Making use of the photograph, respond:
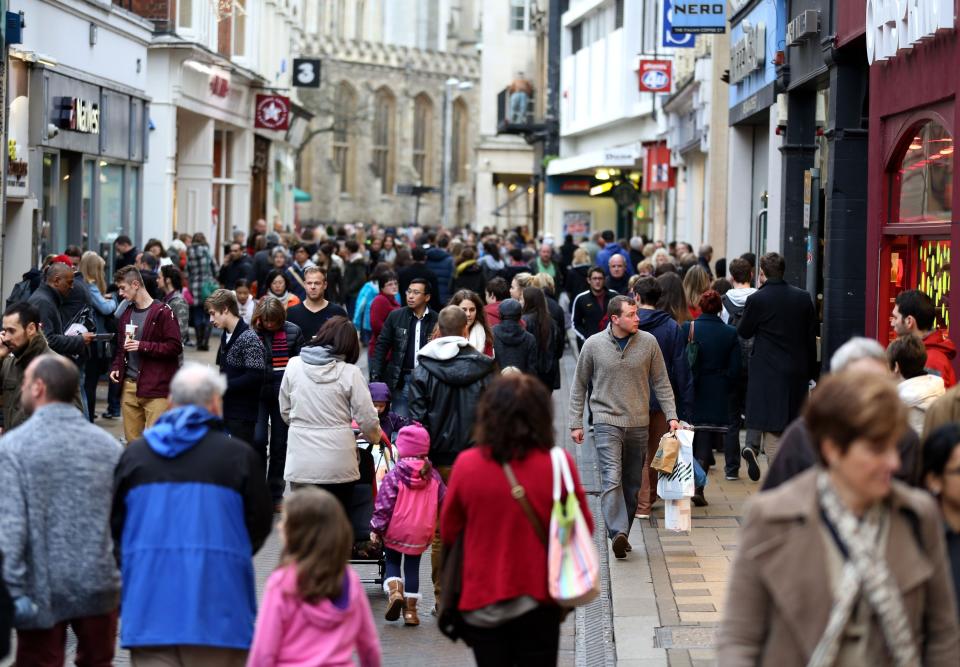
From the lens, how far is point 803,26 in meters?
16.6

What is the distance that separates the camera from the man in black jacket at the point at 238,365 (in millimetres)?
11773

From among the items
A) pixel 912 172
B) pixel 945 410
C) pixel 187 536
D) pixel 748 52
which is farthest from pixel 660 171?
pixel 187 536

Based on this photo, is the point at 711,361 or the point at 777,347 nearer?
the point at 711,361

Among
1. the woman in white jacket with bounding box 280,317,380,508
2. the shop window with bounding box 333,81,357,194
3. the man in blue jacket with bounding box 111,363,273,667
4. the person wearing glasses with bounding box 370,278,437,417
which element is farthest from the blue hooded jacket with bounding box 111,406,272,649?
the shop window with bounding box 333,81,357,194

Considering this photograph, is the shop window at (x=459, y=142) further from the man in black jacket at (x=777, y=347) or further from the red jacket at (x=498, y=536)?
the red jacket at (x=498, y=536)

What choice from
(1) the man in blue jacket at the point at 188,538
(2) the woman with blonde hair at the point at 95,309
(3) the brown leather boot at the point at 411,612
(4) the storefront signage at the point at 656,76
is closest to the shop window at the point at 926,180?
(3) the brown leather boot at the point at 411,612

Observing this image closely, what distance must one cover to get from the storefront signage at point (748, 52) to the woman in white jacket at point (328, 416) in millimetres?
11759

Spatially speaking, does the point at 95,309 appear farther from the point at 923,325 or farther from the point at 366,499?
the point at 923,325

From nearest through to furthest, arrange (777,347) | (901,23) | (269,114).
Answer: (901,23) < (777,347) < (269,114)

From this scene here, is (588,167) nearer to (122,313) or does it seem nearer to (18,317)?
(122,313)

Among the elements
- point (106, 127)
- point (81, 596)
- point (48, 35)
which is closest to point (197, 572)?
point (81, 596)

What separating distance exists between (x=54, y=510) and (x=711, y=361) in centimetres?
777

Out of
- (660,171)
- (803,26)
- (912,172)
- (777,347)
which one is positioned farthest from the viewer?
(660,171)

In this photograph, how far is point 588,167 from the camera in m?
43.8
